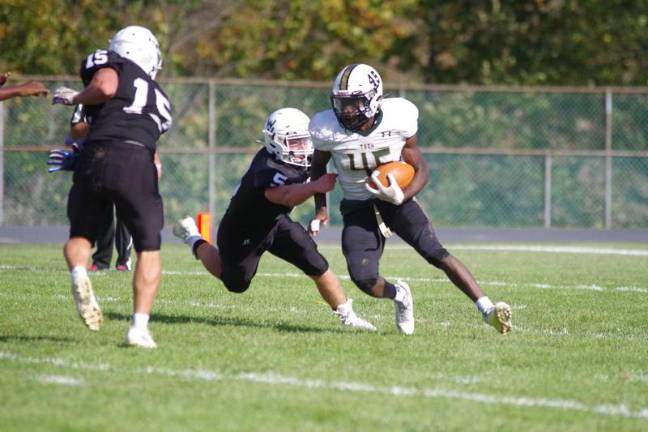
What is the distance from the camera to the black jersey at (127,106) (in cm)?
607

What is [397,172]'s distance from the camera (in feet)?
22.5

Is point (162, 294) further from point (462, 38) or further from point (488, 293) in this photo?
point (462, 38)

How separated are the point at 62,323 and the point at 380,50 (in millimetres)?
18163

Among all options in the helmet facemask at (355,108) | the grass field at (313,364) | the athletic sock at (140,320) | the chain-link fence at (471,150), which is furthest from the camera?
the chain-link fence at (471,150)

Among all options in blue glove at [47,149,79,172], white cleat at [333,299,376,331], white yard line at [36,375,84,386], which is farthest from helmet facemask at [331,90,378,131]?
blue glove at [47,149,79,172]

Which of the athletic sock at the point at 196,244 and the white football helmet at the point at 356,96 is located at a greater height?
the white football helmet at the point at 356,96

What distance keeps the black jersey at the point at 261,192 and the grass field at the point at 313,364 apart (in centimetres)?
65

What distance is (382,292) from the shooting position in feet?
23.1

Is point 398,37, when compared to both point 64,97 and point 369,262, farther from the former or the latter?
point 64,97

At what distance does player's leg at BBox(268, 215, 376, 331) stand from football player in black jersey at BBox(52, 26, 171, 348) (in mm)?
1347

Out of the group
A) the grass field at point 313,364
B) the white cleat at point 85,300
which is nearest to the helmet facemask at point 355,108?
the grass field at point 313,364

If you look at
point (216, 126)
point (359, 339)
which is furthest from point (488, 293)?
point (216, 126)

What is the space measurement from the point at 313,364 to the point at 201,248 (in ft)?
7.61

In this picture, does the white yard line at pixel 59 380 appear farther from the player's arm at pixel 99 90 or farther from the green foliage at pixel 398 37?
the green foliage at pixel 398 37
